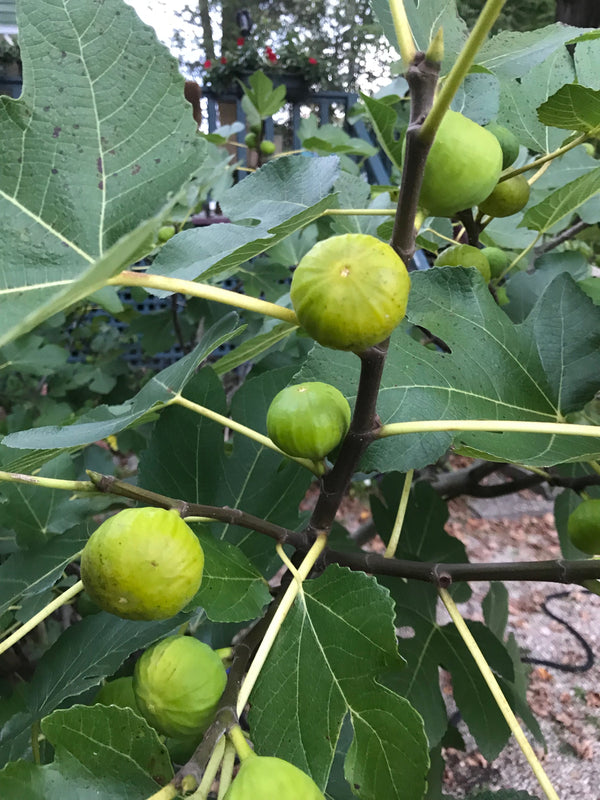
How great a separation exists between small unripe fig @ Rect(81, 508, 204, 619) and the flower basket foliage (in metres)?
3.19

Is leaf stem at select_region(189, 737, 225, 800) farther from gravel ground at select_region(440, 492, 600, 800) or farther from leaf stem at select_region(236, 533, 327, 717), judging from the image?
gravel ground at select_region(440, 492, 600, 800)

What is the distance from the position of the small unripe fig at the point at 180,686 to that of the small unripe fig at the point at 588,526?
1.32 ft

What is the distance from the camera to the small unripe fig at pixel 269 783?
342 millimetres

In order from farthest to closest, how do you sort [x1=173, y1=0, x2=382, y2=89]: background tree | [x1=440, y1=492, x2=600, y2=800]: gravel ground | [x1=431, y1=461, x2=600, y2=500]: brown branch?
1. [x1=173, y1=0, x2=382, y2=89]: background tree
2. [x1=440, y1=492, x2=600, y2=800]: gravel ground
3. [x1=431, y1=461, x2=600, y2=500]: brown branch

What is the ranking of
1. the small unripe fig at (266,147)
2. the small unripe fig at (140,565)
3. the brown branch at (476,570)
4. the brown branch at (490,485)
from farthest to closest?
the small unripe fig at (266,147)
the brown branch at (490,485)
the brown branch at (476,570)
the small unripe fig at (140,565)

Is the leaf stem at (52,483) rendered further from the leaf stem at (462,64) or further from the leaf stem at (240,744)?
the leaf stem at (462,64)

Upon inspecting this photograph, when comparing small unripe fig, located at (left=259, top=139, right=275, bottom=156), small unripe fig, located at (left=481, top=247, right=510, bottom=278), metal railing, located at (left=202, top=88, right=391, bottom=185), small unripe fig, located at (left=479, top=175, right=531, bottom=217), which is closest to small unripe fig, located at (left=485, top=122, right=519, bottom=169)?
small unripe fig, located at (left=479, top=175, right=531, bottom=217)

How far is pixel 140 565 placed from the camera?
0.40 m

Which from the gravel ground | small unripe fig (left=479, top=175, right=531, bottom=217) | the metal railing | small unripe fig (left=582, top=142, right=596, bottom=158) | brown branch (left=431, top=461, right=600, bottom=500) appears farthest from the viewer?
the metal railing

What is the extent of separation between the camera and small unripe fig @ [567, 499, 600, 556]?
0.62 meters

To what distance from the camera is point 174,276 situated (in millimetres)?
439

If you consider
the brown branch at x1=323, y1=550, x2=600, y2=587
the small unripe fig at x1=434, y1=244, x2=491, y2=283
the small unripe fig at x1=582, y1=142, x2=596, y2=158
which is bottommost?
the brown branch at x1=323, y1=550, x2=600, y2=587

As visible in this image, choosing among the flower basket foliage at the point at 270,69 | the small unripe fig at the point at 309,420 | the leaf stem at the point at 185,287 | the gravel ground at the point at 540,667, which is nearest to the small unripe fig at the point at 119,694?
the small unripe fig at the point at 309,420

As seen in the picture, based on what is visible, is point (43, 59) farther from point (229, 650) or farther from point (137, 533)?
point (229, 650)
